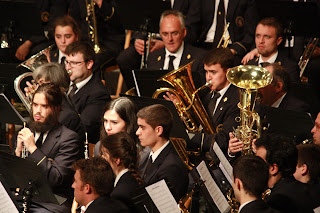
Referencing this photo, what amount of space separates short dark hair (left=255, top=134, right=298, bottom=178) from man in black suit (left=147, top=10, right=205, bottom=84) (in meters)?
2.48

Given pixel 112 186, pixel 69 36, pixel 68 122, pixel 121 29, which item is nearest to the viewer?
pixel 112 186

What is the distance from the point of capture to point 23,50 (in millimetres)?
7820

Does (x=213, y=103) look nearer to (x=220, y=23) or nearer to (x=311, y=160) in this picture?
(x=311, y=160)

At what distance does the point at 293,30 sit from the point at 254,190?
121 inches

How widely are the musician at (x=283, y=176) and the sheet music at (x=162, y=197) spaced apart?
65cm

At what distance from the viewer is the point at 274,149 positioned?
13.4 feet

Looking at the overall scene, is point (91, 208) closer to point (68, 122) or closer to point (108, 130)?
point (108, 130)

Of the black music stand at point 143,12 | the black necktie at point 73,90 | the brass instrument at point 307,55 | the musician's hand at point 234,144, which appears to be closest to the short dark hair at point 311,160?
the musician's hand at point 234,144

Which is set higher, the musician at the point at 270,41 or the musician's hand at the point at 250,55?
the musician at the point at 270,41

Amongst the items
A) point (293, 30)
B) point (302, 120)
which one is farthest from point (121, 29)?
point (302, 120)

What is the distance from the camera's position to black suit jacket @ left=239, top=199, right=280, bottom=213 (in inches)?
140

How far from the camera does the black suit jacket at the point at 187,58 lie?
6.43m

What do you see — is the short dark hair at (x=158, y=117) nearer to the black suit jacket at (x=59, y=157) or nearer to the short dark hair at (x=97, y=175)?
the black suit jacket at (x=59, y=157)

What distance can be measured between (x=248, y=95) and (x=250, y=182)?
1154 millimetres
